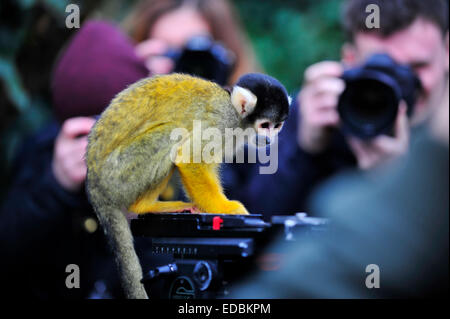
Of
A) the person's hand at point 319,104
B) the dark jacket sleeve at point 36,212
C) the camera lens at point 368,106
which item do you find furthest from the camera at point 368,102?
the dark jacket sleeve at point 36,212

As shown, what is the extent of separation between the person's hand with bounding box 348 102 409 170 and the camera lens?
15.1 inches

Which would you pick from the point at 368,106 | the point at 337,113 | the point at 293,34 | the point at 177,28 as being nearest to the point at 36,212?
the point at 177,28

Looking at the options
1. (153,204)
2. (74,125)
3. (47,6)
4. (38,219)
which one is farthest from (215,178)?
(47,6)

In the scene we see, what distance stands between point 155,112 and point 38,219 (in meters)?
0.94

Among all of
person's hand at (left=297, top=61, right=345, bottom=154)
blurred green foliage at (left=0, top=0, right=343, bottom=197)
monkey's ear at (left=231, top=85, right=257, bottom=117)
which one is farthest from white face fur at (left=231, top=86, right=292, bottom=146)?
blurred green foliage at (left=0, top=0, right=343, bottom=197)

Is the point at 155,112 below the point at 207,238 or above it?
above

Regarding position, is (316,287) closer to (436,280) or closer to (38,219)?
(436,280)

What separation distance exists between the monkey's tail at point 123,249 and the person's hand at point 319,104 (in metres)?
0.74

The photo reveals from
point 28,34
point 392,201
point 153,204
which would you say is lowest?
point 153,204

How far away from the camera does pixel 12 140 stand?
2.93 meters

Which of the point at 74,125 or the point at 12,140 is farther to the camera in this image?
the point at 12,140

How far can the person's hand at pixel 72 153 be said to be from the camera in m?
1.01

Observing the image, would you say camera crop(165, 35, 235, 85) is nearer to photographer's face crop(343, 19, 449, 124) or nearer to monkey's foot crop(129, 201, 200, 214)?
monkey's foot crop(129, 201, 200, 214)

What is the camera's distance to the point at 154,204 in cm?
92
